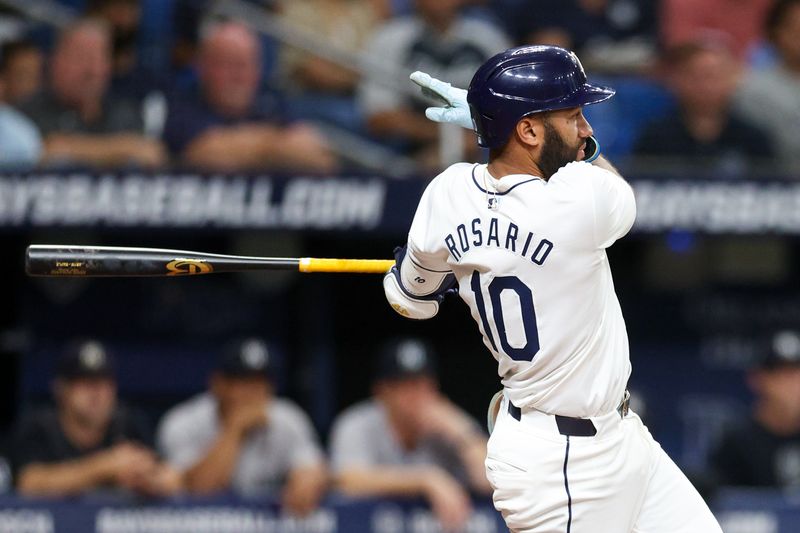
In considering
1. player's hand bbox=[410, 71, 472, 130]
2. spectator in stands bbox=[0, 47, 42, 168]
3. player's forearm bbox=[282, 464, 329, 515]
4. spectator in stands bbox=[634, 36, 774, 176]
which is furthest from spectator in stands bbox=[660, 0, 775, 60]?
player's hand bbox=[410, 71, 472, 130]

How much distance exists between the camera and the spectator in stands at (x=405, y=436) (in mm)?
6344

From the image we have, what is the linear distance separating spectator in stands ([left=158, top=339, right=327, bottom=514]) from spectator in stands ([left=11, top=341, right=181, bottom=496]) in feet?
0.55

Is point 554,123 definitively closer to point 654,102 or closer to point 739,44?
point 654,102

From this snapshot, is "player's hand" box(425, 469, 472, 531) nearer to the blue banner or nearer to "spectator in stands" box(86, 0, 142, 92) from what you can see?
the blue banner

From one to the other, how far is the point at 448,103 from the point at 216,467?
3.04 meters

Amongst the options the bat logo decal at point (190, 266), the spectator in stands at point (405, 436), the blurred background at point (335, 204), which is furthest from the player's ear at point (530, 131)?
the spectator in stands at point (405, 436)

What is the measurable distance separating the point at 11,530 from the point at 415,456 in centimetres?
188

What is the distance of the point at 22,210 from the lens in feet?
21.9

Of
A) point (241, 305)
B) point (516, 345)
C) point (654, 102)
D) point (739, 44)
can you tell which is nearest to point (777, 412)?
point (654, 102)

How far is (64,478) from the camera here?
6234 millimetres

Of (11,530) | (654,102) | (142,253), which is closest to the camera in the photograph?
(142,253)

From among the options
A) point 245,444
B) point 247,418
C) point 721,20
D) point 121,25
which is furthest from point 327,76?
point 721,20

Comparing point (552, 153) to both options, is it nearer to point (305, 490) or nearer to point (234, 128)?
point (305, 490)

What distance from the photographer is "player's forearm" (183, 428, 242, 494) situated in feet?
21.1
